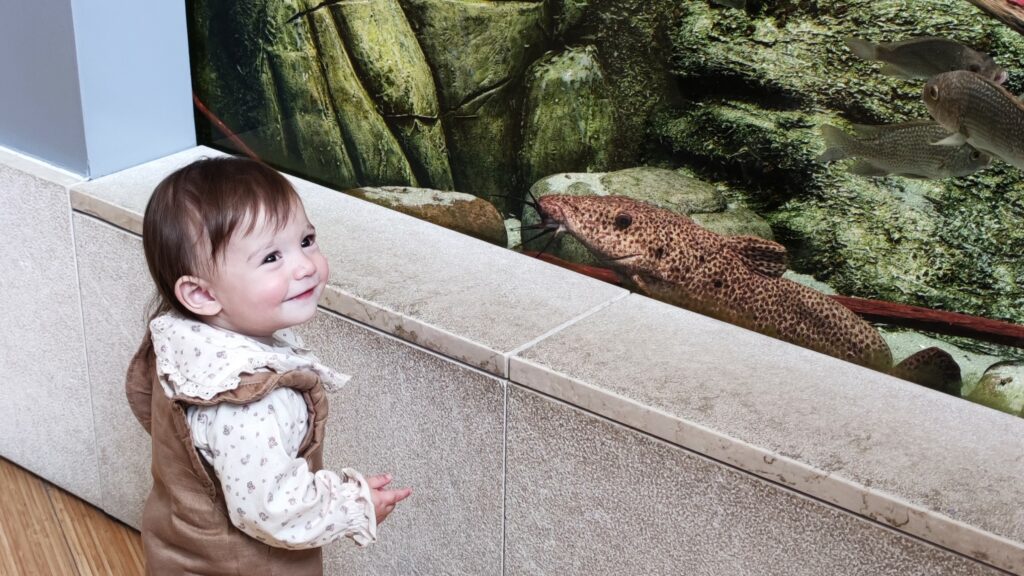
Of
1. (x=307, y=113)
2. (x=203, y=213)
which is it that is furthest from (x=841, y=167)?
(x=307, y=113)

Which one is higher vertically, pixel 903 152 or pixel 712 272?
pixel 903 152

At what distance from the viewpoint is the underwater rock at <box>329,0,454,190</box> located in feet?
7.23

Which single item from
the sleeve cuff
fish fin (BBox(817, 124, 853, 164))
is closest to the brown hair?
the sleeve cuff

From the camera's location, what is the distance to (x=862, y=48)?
1.70 metres

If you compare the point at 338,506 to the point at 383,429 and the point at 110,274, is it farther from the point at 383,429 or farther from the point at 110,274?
the point at 110,274

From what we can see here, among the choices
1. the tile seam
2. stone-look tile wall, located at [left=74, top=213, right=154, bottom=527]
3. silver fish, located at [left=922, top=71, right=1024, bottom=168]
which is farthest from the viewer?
stone-look tile wall, located at [left=74, top=213, right=154, bottom=527]

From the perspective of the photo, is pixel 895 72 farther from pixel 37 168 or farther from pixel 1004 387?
pixel 37 168

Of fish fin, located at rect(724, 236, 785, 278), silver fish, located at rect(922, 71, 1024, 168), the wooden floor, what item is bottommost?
the wooden floor

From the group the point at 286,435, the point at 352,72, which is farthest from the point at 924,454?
the point at 352,72

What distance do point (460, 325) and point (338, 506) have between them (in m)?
0.50

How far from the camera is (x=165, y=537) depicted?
60.9 inches

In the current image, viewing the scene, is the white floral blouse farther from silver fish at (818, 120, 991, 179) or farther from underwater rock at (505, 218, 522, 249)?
silver fish at (818, 120, 991, 179)

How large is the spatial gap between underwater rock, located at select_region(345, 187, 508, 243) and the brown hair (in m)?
0.83

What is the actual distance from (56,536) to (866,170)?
1999mm
